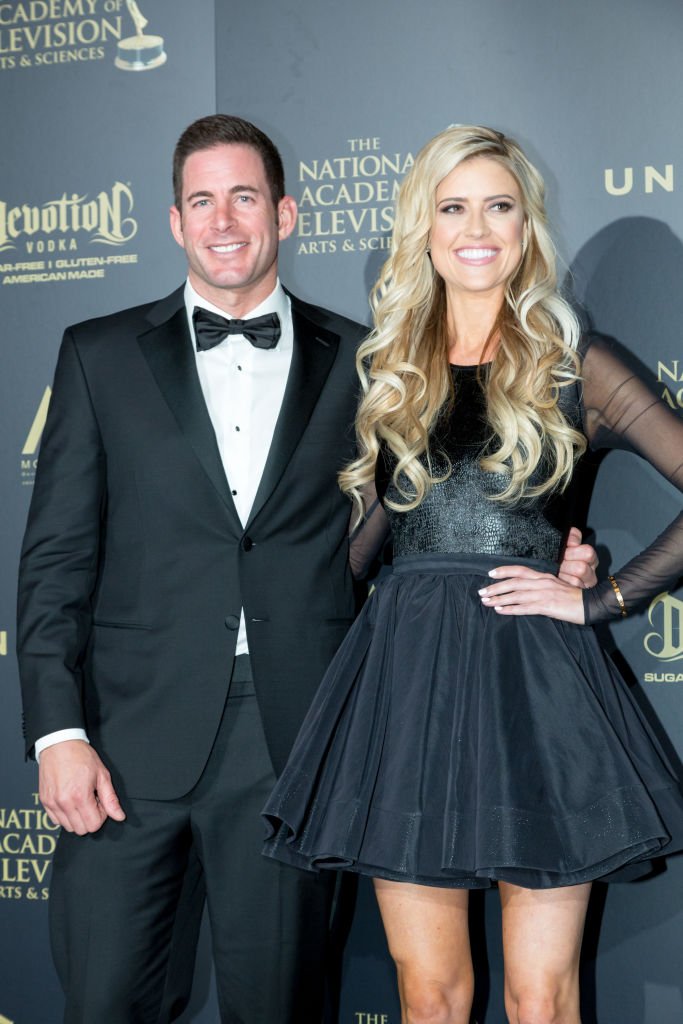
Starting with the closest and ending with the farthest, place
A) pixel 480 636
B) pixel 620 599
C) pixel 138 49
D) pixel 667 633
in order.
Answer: pixel 480 636
pixel 620 599
pixel 667 633
pixel 138 49

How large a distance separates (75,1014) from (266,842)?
1.91 ft

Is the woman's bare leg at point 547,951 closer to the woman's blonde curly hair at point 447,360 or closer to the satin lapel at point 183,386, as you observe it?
the woman's blonde curly hair at point 447,360

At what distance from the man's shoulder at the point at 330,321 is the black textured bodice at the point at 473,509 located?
359 mm

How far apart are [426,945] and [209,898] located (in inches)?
20.0

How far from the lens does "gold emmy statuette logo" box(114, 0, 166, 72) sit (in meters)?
3.34

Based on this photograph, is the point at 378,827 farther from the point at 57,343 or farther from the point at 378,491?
the point at 57,343

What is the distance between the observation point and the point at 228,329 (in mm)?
2592

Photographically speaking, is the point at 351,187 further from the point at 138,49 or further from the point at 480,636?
the point at 480,636

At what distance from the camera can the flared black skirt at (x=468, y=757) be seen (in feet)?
7.05

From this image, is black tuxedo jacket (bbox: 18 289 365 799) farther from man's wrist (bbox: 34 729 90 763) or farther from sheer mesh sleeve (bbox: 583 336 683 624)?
sheer mesh sleeve (bbox: 583 336 683 624)

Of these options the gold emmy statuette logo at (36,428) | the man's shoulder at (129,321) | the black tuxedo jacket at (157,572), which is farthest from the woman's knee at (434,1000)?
the gold emmy statuette logo at (36,428)

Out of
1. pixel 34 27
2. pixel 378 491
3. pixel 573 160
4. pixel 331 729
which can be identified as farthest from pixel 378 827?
pixel 34 27

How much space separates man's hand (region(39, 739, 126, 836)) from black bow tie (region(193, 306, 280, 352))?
895mm

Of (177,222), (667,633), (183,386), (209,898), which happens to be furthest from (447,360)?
(209,898)
